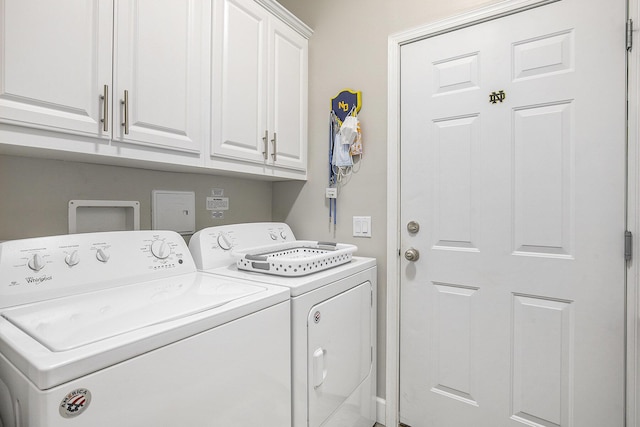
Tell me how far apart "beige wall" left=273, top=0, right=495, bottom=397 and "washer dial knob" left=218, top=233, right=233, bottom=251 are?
0.62 metres

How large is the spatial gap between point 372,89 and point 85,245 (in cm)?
156

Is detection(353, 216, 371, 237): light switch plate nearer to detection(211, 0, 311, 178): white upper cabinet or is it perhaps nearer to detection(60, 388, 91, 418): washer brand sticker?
detection(211, 0, 311, 178): white upper cabinet

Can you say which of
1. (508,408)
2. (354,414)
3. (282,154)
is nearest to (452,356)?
(508,408)

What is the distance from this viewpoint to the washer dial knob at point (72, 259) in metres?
1.06

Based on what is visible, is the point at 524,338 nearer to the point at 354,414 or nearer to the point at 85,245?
the point at 354,414

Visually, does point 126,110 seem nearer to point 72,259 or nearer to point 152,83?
point 152,83

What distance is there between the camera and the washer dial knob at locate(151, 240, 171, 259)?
130 centimetres

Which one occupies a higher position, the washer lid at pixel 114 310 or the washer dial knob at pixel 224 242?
the washer dial knob at pixel 224 242

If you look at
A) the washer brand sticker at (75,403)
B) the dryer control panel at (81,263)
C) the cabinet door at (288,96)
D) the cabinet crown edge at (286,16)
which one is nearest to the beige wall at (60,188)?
the dryer control panel at (81,263)

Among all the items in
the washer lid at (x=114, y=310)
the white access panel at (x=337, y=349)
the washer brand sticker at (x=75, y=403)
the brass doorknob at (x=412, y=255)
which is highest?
the brass doorknob at (x=412, y=255)

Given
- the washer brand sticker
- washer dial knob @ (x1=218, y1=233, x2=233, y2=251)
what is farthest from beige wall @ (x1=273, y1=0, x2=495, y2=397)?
the washer brand sticker

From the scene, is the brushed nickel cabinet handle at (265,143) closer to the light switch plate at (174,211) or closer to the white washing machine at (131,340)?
the light switch plate at (174,211)

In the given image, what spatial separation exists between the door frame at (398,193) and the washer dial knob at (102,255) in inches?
51.2

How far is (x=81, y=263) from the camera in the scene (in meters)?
1.09
